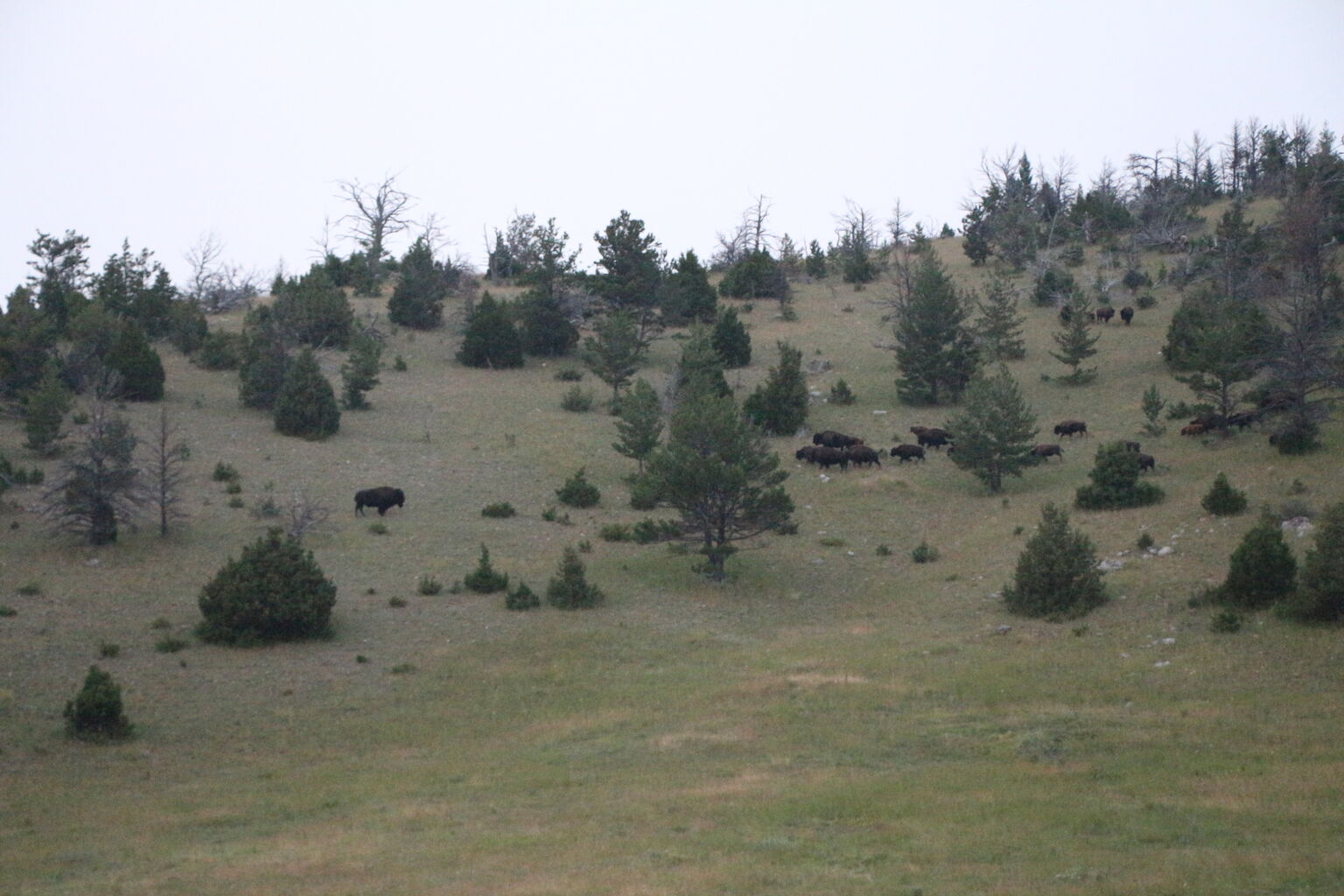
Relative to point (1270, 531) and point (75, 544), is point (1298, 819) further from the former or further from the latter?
point (75, 544)

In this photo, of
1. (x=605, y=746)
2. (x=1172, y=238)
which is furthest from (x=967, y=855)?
(x=1172, y=238)

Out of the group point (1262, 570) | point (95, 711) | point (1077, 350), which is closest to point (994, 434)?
point (1077, 350)

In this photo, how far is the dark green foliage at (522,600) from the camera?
30.7m

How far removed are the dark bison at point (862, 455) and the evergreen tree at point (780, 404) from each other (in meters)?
4.96

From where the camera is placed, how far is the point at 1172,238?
75125 millimetres

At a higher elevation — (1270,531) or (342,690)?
(1270,531)

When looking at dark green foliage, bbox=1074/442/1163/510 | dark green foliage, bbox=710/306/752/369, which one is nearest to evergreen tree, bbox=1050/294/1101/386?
dark green foliage, bbox=710/306/752/369

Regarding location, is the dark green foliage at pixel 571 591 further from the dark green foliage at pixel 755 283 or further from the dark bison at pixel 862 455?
the dark green foliage at pixel 755 283

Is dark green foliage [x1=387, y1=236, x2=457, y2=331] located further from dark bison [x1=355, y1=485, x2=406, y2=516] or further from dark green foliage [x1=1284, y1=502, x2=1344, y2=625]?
dark green foliage [x1=1284, y1=502, x2=1344, y2=625]

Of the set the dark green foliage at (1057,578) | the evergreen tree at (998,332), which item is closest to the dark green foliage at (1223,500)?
the dark green foliage at (1057,578)

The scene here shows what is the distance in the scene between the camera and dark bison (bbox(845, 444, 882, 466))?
149 feet

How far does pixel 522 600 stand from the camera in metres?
30.8

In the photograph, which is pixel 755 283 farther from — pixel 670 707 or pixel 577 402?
pixel 670 707

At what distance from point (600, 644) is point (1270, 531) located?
16279 mm
